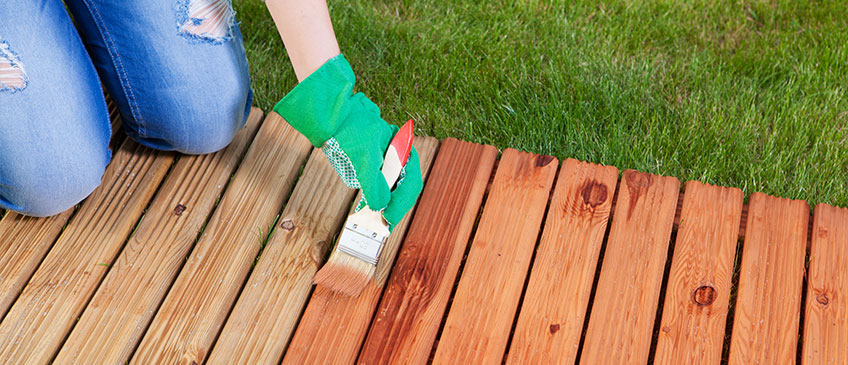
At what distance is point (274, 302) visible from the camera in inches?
51.9

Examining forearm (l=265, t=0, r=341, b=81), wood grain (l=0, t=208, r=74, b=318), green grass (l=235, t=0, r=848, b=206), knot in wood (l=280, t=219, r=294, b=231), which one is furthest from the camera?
green grass (l=235, t=0, r=848, b=206)

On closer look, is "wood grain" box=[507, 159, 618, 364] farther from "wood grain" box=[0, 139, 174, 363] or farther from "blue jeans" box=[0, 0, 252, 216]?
"wood grain" box=[0, 139, 174, 363]

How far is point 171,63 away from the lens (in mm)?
1396

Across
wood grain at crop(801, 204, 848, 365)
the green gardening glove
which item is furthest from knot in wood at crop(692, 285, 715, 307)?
the green gardening glove

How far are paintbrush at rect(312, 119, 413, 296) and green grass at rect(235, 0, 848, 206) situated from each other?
45 centimetres

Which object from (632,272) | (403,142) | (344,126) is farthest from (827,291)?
(344,126)

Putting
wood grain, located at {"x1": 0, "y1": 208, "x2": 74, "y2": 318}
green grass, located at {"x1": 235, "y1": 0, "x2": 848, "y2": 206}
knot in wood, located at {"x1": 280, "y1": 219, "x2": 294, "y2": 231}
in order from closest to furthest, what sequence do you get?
wood grain, located at {"x1": 0, "y1": 208, "x2": 74, "y2": 318} < knot in wood, located at {"x1": 280, "y1": 219, "x2": 294, "y2": 231} < green grass, located at {"x1": 235, "y1": 0, "x2": 848, "y2": 206}

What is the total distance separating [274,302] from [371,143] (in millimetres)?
378

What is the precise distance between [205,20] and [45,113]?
0.37m

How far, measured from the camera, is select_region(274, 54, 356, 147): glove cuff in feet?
4.01

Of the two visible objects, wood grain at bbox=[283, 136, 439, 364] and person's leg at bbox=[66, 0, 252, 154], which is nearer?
wood grain at bbox=[283, 136, 439, 364]

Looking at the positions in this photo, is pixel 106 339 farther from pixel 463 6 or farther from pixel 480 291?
pixel 463 6

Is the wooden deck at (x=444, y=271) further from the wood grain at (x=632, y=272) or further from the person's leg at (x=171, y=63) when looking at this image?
the person's leg at (x=171, y=63)

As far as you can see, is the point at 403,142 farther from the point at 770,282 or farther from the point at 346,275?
the point at 770,282
